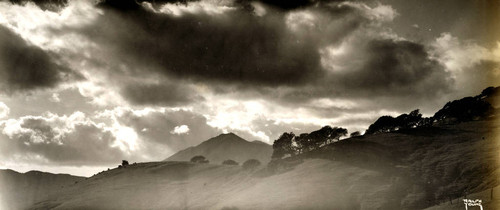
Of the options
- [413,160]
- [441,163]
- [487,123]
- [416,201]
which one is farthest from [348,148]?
[416,201]

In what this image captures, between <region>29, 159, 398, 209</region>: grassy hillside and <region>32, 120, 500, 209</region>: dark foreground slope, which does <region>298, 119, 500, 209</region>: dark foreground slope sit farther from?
<region>29, 159, 398, 209</region>: grassy hillside

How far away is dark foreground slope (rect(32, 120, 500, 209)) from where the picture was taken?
12106 centimetres

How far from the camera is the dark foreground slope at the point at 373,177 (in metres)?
121

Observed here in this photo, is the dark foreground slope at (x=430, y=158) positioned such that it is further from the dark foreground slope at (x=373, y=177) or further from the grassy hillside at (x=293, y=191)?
the grassy hillside at (x=293, y=191)

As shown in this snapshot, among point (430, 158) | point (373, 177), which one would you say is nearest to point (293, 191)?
point (373, 177)

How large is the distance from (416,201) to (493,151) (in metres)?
42.4

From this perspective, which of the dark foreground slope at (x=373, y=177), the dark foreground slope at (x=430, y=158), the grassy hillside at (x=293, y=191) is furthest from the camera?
the grassy hillside at (x=293, y=191)

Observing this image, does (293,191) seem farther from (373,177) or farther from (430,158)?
(430,158)

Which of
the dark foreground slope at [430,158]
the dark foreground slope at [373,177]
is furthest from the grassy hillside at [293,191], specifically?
the dark foreground slope at [430,158]

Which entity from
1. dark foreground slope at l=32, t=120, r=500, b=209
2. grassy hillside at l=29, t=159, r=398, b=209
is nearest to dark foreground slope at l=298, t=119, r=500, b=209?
dark foreground slope at l=32, t=120, r=500, b=209

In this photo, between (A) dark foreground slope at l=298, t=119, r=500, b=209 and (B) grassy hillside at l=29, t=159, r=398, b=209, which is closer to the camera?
(A) dark foreground slope at l=298, t=119, r=500, b=209

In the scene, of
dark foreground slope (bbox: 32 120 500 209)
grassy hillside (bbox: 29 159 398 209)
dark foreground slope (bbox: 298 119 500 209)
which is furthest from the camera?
grassy hillside (bbox: 29 159 398 209)

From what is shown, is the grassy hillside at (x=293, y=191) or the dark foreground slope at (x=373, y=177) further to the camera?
the grassy hillside at (x=293, y=191)

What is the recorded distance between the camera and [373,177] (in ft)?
461
